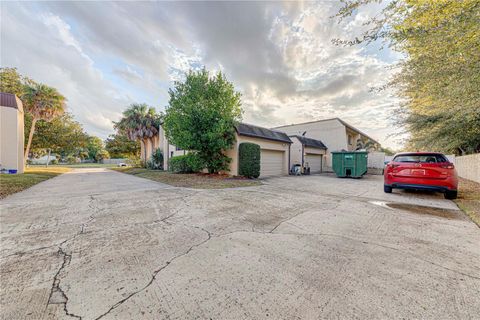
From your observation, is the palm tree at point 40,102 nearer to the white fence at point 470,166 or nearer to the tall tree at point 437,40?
the tall tree at point 437,40

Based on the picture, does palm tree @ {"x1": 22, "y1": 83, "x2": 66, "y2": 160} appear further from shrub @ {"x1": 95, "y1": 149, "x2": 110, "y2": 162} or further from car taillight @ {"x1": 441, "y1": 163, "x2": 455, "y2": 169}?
shrub @ {"x1": 95, "y1": 149, "x2": 110, "y2": 162}

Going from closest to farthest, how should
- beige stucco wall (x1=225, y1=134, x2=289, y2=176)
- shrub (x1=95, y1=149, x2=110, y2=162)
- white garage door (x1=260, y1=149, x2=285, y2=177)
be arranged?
1. beige stucco wall (x1=225, y1=134, x2=289, y2=176)
2. white garage door (x1=260, y1=149, x2=285, y2=177)
3. shrub (x1=95, y1=149, x2=110, y2=162)

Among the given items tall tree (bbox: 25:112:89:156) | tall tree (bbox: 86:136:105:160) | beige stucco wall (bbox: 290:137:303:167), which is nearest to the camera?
beige stucco wall (bbox: 290:137:303:167)

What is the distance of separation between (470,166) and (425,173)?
28.3ft

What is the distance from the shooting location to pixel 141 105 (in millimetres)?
20906

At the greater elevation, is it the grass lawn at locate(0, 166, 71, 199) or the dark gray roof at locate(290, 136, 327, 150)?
the dark gray roof at locate(290, 136, 327, 150)

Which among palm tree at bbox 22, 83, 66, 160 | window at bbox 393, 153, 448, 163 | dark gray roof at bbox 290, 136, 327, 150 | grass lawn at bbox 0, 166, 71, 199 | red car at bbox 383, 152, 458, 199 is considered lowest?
grass lawn at bbox 0, 166, 71, 199

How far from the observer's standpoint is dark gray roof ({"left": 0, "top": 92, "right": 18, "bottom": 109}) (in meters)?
11.4

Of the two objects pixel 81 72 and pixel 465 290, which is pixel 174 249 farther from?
pixel 81 72

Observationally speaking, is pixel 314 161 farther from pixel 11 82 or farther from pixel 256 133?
pixel 11 82

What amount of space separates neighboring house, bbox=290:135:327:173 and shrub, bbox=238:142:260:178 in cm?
605

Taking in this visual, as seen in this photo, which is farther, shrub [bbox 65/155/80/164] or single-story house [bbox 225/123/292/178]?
shrub [bbox 65/155/80/164]

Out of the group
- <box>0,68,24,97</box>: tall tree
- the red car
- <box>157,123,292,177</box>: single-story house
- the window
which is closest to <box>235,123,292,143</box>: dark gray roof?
<box>157,123,292,177</box>: single-story house

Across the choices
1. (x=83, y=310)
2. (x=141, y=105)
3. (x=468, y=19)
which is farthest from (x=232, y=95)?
(x=141, y=105)
